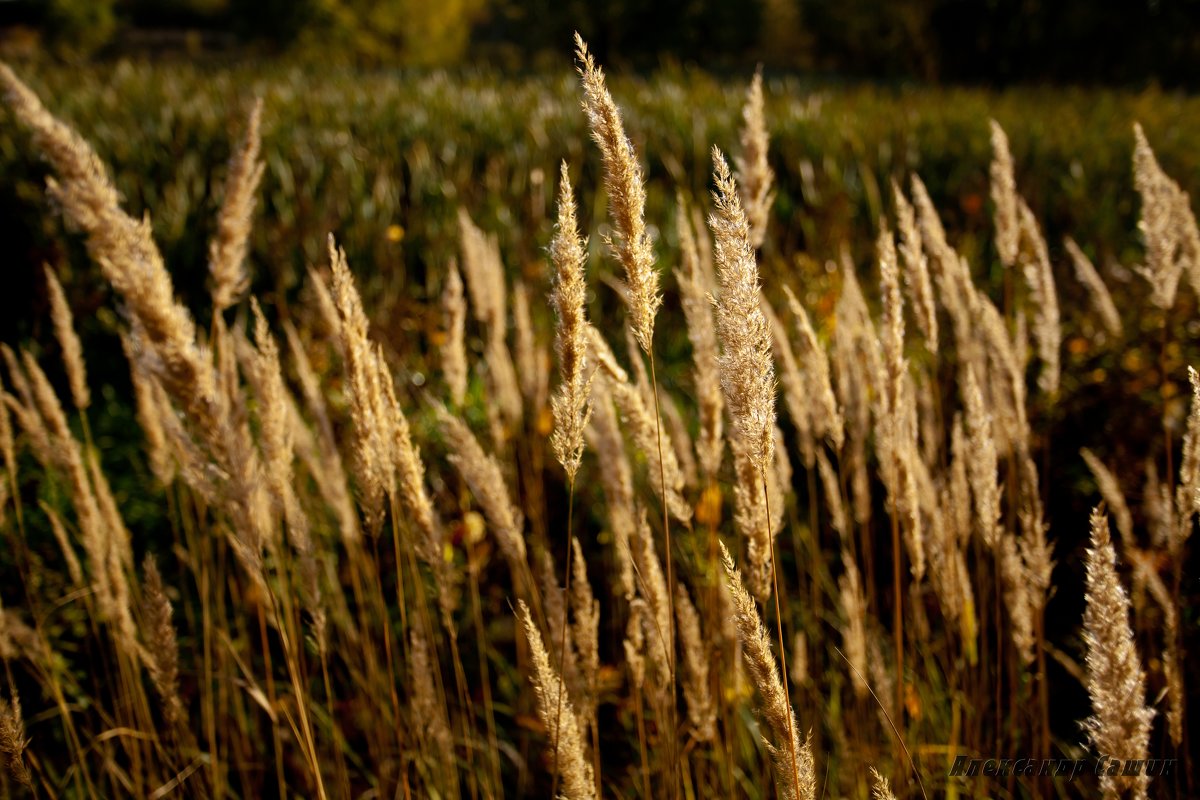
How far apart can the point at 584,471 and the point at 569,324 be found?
2.11 metres

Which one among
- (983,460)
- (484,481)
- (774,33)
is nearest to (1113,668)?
(983,460)

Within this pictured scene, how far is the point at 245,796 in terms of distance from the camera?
190 cm

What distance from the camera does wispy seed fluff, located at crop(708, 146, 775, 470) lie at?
0.99m

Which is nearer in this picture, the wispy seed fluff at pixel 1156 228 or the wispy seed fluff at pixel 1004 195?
the wispy seed fluff at pixel 1156 228

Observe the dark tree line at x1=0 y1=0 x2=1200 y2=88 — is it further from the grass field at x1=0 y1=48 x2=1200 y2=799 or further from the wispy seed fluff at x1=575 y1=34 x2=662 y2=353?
the wispy seed fluff at x1=575 y1=34 x2=662 y2=353

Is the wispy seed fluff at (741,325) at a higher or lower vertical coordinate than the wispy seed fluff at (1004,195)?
lower

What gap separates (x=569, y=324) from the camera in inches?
42.4

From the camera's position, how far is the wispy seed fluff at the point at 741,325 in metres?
0.99

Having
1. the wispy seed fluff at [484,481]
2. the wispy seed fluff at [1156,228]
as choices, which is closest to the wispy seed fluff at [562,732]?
the wispy seed fluff at [484,481]

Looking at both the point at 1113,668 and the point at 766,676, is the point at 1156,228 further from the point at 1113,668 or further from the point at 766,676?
the point at 766,676

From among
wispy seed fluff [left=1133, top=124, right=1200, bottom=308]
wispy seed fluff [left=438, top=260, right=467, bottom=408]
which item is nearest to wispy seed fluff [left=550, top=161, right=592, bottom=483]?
wispy seed fluff [left=438, top=260, right=467, bottom=408]

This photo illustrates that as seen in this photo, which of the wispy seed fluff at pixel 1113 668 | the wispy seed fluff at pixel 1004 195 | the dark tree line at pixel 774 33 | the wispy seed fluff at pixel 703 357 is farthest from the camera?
the dark tree line at pixel 774 33

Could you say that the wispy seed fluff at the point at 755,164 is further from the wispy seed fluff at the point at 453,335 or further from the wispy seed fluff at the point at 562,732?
the wispy seed fluff at the point at 562,732

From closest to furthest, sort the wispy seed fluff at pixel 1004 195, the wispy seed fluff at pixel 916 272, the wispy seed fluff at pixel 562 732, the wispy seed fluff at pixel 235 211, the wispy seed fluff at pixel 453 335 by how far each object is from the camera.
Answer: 1. the wispy seed fluff at pixel 562 732
2. the wispy seed fluff at pixel 235 211
3. the wispy seed fluff at pixel 916 272
4. the wispy seed fluff at pixel 1004 195
5. the wispy seed fluff at pixel 453 335
